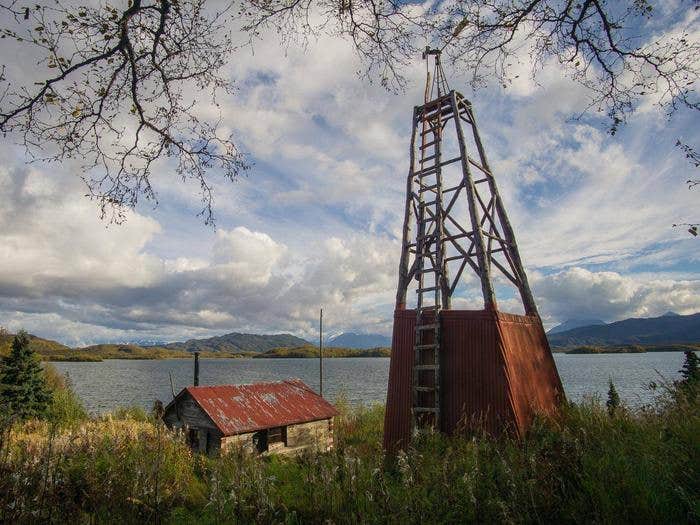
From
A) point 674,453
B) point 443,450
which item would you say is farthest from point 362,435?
point 674,453

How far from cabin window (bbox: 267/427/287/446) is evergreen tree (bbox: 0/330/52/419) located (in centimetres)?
1523

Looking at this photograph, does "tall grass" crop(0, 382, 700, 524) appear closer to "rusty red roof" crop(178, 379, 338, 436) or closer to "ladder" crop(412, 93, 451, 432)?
"ladder" crop(412, 93, 451, 432)

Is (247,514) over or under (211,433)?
over

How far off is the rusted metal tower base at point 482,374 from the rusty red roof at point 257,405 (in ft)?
29.5

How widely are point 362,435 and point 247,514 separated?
19592 millimetres

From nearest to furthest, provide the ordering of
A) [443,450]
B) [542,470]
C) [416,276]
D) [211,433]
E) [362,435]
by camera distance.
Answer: [542,470] < [443,450] < [416,276] < [211,433] < [362,435]

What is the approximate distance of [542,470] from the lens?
4.57 metres

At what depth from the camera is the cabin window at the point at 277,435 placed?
19044mm

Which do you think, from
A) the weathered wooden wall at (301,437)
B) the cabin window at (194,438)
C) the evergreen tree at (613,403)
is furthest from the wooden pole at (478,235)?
the cabin window at (194,438)

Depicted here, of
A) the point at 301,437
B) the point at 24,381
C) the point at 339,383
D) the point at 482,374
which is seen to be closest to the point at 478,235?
the point at 482,374

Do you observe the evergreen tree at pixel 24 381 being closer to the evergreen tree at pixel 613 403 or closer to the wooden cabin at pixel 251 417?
the wooden cabin at pixel 251 417

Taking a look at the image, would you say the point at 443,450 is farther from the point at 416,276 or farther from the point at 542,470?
the point at 416,276

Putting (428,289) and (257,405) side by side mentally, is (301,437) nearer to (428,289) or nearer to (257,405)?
(257,405)

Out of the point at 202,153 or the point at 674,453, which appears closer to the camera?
the point at 674,453
